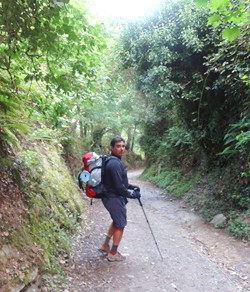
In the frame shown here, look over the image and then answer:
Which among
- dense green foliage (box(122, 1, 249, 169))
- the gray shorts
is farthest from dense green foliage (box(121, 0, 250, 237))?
the gray shorts

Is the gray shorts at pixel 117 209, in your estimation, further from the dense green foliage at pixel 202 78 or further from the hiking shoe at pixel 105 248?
the dense green foliage at pixel 202 78

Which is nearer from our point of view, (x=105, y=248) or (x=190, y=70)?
(x=105, y=248)

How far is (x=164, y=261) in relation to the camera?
5816 mm

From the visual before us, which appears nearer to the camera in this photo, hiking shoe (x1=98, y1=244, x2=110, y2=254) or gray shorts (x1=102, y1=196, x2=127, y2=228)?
gray shorts (x1=102, y1=196, x2=127, y2=228)

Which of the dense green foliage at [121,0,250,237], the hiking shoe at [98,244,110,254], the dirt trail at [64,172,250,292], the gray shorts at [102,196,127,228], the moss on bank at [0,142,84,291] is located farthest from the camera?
the dense green foliage at [121,0,250,237]

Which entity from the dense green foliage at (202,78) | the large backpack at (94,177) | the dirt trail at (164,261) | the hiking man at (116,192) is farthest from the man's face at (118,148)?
the dense green foliage at (202,78)

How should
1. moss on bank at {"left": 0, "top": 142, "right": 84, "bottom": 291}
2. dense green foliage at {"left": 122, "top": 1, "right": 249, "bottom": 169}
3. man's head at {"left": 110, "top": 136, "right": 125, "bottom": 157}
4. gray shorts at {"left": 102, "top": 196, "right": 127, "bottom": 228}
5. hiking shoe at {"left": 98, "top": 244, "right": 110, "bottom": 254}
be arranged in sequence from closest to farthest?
1. moss on bank at {"left": 0, "top": 142, "right": 84, "bottom": 291}
2. gray shorts at {"left": 102, "top": 196, "right": 127, "bottom": 228}
3. man's head at {"left": 110, "top": 136, "right": 125, "bottom": 157}
4. hiking shoe at {"left": 98, "top": 244, "right": 110, "bottom": 254}
5. dense green foliage at {"left": 122, "top": 1, "right": 249, "bottom": 169}

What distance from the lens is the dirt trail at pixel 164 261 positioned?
16.0 feet

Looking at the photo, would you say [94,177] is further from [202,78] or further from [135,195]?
[202,78]

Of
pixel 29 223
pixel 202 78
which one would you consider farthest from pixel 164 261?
pixel 202 78

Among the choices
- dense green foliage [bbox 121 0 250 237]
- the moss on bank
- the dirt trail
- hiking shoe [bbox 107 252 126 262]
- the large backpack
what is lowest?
the dirt trail

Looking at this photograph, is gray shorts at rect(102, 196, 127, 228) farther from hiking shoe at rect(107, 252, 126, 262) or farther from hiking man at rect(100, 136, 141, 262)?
hiking shoe at rect(107, 252, 126, 262)

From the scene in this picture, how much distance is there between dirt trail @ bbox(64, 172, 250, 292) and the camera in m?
4.86

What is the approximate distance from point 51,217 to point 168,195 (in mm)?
8653
